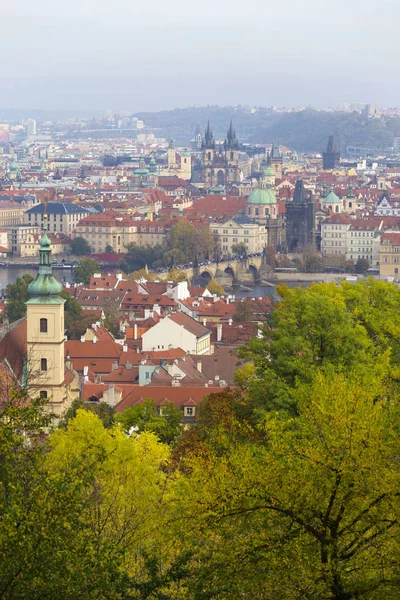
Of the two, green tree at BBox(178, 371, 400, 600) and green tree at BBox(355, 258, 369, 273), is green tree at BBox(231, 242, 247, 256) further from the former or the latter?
green tree at BBox(178, 371, 400, 600)

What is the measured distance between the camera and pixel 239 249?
85875mm

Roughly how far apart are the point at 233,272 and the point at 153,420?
57.5 metres

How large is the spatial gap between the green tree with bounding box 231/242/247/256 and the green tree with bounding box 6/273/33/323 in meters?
33.6

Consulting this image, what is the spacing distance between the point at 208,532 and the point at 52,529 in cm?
192

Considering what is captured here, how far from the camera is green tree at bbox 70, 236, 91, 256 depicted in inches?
3484

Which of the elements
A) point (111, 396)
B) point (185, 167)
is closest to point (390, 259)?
point (111, 396)

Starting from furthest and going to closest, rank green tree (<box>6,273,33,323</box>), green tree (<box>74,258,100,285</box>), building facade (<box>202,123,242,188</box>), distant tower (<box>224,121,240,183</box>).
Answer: distant tower (<box>224,121,240,183</box>) → building facade (<box>202,123,242,188</box>) → green tree (<box>74,258,100,285</box>) → green tree (<box>6,273,33,323</box>)

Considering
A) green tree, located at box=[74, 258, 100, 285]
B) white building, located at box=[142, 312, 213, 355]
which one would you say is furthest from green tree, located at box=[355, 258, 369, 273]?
white building, located at box=[142, 312, 213, 355]

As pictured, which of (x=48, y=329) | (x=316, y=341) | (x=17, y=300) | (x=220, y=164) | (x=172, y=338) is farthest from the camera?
(x=220, y=164)

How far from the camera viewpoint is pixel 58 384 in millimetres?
25500

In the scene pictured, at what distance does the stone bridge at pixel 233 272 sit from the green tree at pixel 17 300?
84.6 feet

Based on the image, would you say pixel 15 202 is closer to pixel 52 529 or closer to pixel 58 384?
pixel 58 384

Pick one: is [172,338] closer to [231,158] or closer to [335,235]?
[335,235]

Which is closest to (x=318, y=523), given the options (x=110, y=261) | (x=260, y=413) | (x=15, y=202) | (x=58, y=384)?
(x=260, y=413)
